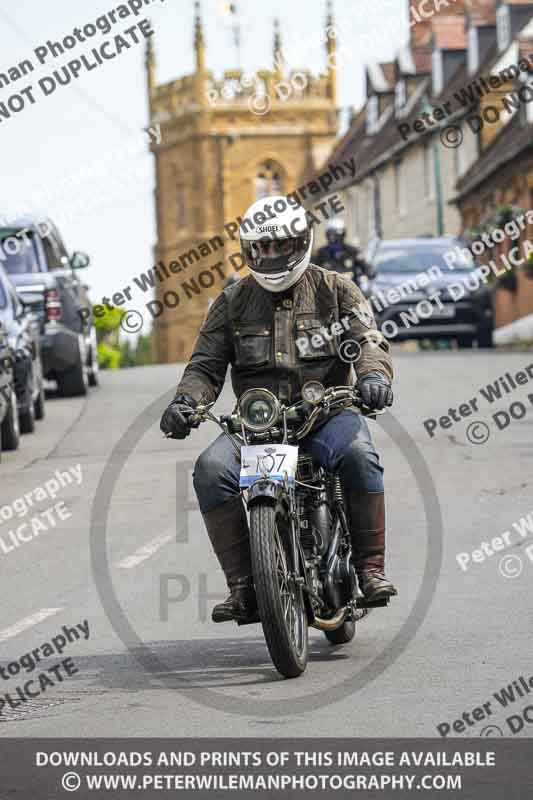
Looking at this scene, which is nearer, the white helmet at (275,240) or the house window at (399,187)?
the white helmet at (275,240)

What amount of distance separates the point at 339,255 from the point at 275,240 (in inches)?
818

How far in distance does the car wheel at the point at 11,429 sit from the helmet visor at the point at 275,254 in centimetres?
1051

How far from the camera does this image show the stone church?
108625 millimetres

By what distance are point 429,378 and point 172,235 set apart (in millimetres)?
90247

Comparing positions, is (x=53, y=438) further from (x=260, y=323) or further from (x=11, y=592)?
(x=260, y=323)

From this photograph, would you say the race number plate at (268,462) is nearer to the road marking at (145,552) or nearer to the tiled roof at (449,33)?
the road marking at (145,552)

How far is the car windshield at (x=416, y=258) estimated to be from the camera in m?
32.7

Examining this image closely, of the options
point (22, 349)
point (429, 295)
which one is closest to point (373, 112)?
point (429, 295)

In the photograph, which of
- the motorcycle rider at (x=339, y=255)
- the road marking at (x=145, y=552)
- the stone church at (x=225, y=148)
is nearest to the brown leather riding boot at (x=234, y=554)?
the road marking at (x=145, y=552)

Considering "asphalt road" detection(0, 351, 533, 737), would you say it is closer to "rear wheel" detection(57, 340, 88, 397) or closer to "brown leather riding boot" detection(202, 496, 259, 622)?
"brown leather riding boot" detection(202, 496, 259, 622)
